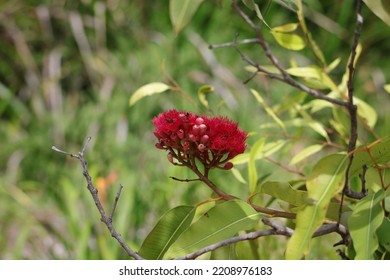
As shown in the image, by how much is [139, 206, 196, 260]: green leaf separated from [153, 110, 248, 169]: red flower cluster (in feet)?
0.22

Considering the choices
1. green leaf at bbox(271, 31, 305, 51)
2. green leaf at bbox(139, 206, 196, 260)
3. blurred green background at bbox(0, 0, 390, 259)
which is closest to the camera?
green leaf at bbox(139, 206, 196, 260)

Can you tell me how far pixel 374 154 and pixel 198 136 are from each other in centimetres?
15

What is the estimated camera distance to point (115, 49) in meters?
2.58

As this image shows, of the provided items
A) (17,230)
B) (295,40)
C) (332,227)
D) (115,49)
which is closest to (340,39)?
(115,49)

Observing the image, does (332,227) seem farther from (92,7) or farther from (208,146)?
(92,7)

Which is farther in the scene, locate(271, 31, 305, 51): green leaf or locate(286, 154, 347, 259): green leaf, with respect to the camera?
locate(271, 31, 305, 51): green leaf

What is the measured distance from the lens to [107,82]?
2.40 metres

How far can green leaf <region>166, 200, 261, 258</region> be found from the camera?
55 centimetres

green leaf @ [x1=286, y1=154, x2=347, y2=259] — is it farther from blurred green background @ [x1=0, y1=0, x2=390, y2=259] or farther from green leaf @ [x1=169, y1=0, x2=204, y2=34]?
blurred green background @ [x1=0, y1=0, x2=390, y2=259]

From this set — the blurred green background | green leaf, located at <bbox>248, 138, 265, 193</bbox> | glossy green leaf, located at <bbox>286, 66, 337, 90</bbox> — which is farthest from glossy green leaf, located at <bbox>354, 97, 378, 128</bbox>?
the blurred green background

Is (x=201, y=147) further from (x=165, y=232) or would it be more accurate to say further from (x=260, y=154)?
(x=260, y=154)

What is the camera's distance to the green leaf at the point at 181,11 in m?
0.64

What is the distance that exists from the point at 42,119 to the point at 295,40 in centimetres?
174

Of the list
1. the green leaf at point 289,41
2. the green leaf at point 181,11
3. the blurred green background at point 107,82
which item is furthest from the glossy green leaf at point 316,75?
the blurred green background at point 107,82
